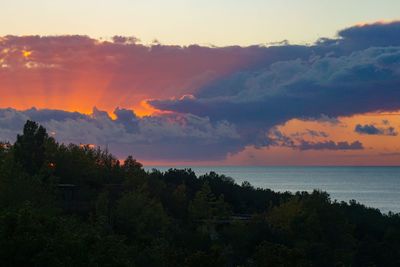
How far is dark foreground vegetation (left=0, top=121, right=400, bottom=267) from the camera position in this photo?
37562mm

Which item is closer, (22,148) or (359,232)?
(22,148)

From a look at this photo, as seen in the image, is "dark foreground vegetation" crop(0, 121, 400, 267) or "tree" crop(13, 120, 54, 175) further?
"tree" crop(13, 120, 54, 175)

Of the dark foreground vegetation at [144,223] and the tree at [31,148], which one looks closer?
the dark foreground vegetation at [144,223]

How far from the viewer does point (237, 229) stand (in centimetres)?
8356

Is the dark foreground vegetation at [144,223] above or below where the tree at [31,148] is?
below

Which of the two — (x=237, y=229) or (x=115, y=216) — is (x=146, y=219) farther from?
(x=237, y=229)

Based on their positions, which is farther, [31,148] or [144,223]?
[31,148]

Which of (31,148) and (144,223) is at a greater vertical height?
(31,148)

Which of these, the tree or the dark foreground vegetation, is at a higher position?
the tree

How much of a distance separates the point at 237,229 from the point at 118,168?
3791 cm

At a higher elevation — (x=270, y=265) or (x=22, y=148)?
(x=22, y=148)

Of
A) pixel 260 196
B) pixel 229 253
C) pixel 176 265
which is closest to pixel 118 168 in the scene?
pixel 260 196

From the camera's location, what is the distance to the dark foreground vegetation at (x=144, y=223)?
3756 cm

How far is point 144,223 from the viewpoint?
8038 cm
